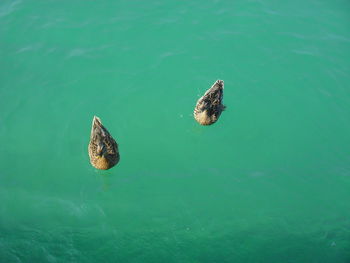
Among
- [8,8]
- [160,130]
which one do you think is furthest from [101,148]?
[8,8]

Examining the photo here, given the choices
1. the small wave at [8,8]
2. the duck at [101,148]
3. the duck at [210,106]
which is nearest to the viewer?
the duck at [101,148]

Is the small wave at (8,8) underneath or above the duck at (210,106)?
above

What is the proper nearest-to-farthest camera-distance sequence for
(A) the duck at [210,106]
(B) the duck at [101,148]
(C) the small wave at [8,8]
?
1. (B) the duck at [101,148]
2. (A) the duck at [210,106]
3. (C) the small wave at [8,8]

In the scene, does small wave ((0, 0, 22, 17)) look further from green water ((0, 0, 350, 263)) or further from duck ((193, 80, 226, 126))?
duck ((193, 80, 226, 126))

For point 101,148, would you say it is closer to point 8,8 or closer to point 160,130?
point 160,130

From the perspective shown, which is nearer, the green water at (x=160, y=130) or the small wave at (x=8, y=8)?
the green water at (x=160, y=130)

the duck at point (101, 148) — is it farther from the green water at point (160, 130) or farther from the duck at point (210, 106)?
the duck at point (210, 106)

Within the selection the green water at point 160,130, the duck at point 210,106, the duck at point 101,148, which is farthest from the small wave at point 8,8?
the duck at point 210,106

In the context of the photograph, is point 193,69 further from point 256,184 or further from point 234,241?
point 234,241
